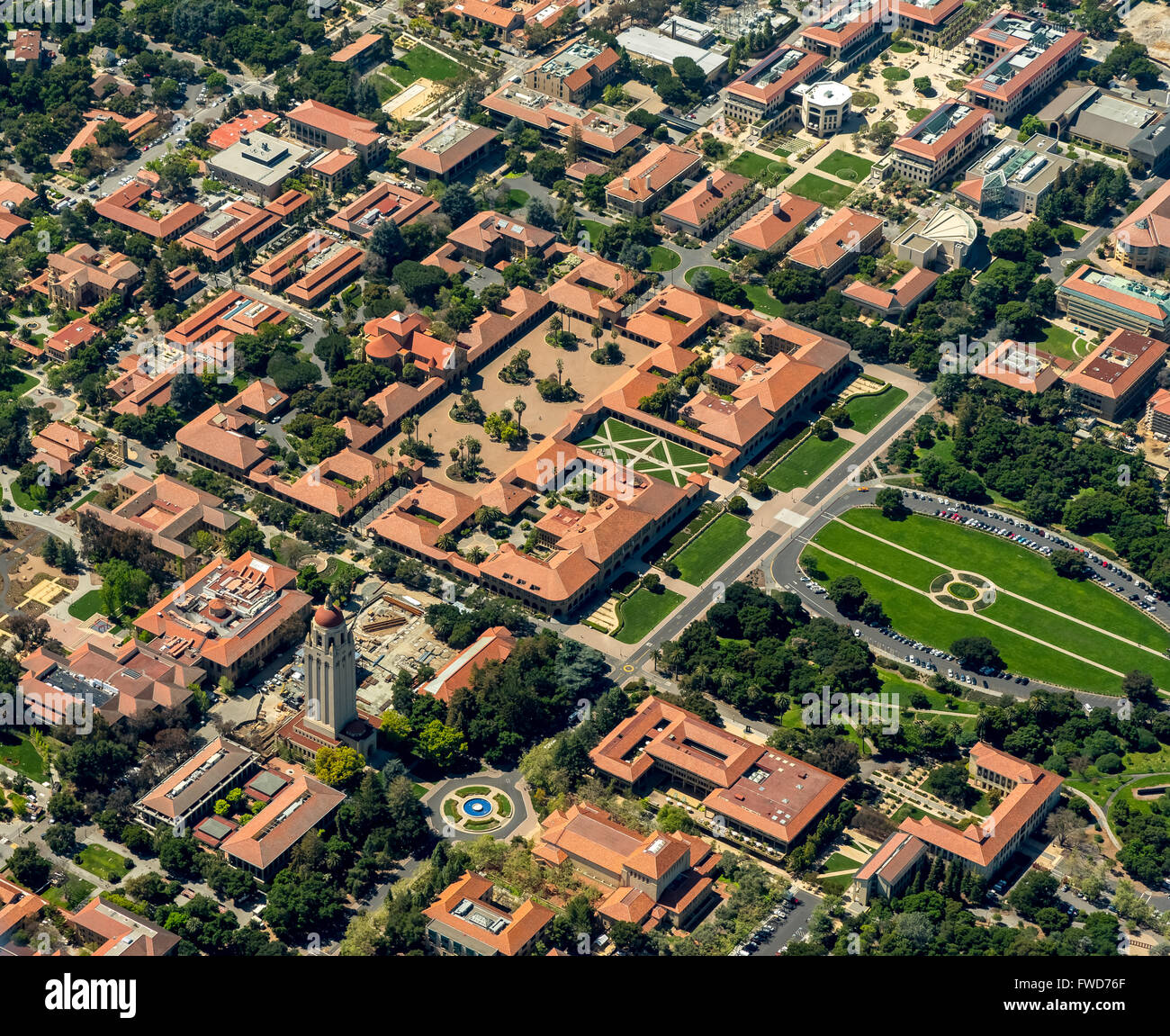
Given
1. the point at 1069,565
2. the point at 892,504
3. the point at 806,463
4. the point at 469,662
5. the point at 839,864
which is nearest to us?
the point at 839,864

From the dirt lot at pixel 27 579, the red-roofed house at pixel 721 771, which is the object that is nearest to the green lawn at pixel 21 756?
the dirt lot at pixel 27 579

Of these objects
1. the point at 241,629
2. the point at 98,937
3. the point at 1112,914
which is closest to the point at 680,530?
the point at 241,629

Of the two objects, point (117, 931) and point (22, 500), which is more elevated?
point (22, 500)

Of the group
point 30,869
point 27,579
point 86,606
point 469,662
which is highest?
point 469,662

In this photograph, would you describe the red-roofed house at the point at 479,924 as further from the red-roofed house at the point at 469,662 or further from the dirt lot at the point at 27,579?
the dirt lot at the point at 27,579

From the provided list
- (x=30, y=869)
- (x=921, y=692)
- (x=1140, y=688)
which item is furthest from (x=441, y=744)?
(x=1140, y=688)

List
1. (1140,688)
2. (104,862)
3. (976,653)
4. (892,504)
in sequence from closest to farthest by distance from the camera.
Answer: (104,862) < (1140,688) < (976,653) < (892,504)

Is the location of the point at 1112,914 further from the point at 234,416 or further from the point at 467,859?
the point at 234,416

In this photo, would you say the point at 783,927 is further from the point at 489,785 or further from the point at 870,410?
the point at 870,410
